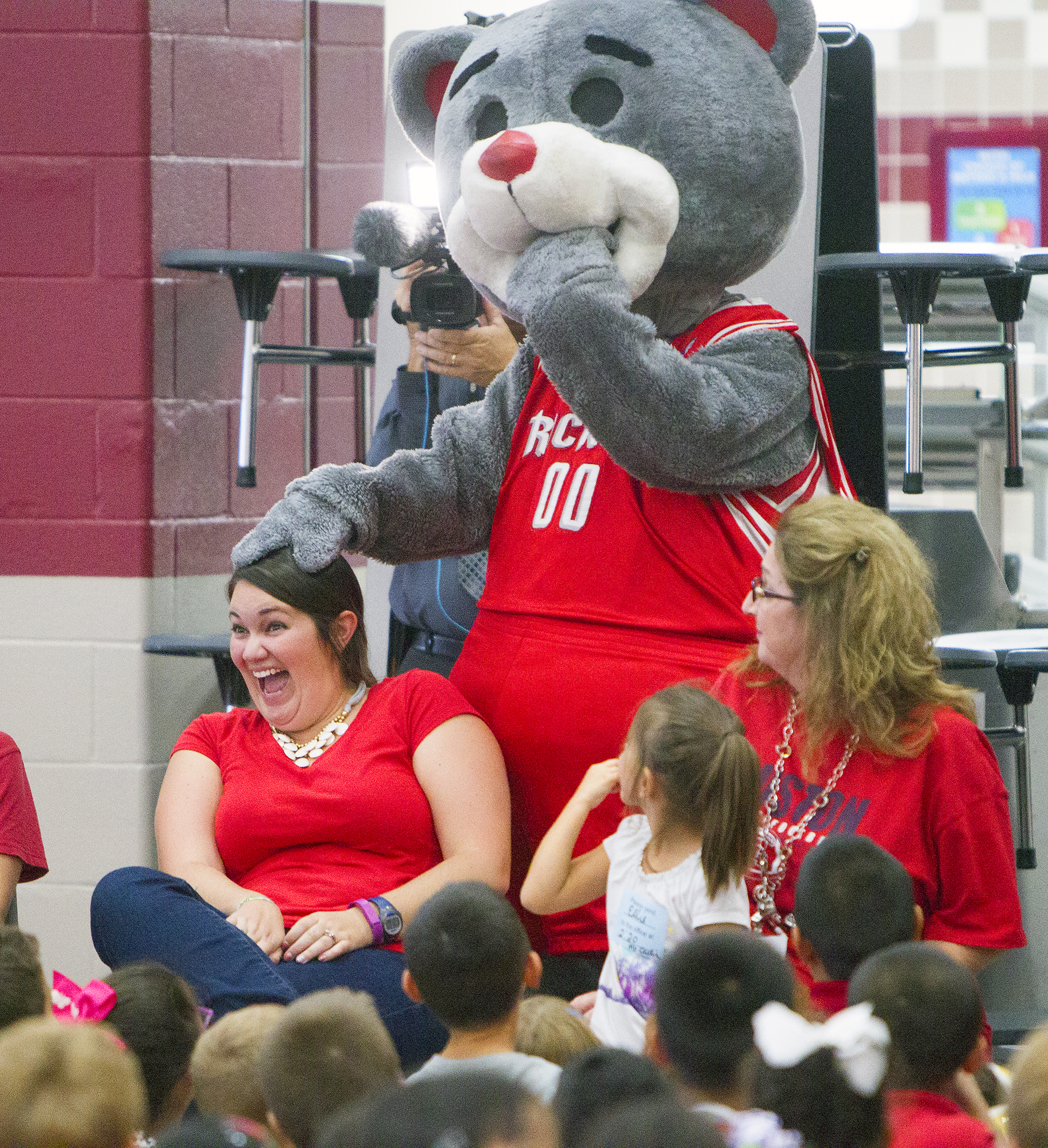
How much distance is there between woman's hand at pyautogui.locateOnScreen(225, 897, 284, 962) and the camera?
1.84 meters

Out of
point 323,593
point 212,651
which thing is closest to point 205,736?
point 323,593

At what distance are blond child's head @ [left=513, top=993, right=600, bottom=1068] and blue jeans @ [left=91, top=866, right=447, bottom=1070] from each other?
1.12ft

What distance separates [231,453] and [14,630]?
19.6 inches

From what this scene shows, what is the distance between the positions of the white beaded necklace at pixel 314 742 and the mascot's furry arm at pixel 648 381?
0.51m

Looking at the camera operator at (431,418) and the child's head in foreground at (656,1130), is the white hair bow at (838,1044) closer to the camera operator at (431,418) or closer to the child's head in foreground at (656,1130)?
the child's head in foreground at (656,1130)

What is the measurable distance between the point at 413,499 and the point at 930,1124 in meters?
1.13

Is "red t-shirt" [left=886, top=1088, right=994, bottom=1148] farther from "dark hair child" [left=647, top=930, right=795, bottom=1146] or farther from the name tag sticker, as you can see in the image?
the name tag sticker

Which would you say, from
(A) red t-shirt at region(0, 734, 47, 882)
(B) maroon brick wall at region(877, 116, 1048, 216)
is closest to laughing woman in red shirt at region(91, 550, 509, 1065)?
(A) red t-shirt at region(0, 734, 47, 882)

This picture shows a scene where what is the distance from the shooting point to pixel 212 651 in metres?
2.64

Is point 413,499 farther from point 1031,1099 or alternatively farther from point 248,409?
point 1031,1099

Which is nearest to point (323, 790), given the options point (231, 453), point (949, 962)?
point (949, 962)

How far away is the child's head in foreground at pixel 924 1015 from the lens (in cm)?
113

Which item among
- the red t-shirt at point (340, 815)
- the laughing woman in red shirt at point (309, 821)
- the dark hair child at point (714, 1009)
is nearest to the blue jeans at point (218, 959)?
the laughing woman in red shirt at point (309, 821)

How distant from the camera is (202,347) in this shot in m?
2.90
